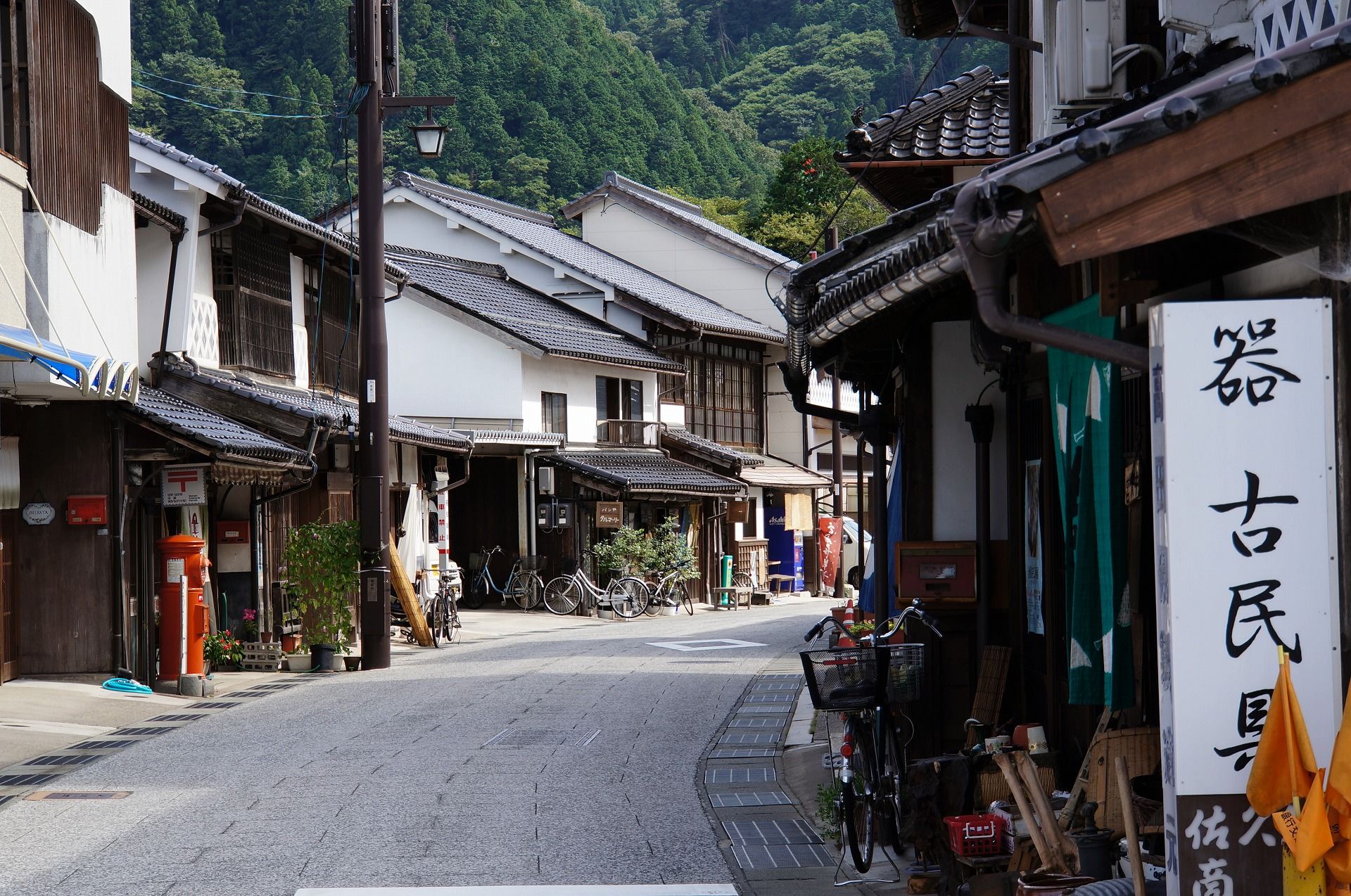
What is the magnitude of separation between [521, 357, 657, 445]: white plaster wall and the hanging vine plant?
12523 mm

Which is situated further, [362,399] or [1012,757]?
[362,399]

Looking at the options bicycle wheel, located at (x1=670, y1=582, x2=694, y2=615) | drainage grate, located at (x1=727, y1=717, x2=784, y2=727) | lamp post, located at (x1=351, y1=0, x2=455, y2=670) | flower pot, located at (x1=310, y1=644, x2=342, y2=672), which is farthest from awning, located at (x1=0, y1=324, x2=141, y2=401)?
bicycle wheel, located at (x1=670, y1=582, x2=694, y2=615)

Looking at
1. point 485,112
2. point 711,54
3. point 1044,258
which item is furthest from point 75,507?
point 711,54

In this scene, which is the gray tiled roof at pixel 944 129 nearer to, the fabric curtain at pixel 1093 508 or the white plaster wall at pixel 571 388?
the fabric curtain at pixel 1093 508

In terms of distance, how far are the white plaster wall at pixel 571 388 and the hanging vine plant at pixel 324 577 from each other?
1252 cm

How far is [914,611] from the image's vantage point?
8414 millimetres

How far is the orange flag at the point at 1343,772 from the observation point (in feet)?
13.0

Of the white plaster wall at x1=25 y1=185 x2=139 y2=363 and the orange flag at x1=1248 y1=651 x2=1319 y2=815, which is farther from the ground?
the white plaster wall at x1=25 y1=185 x2=139 y2=363

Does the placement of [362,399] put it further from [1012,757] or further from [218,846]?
[1012,757]

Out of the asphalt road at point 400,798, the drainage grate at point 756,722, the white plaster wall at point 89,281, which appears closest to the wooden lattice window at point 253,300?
the white plaster wall at point 89,281

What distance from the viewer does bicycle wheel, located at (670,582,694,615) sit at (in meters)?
32.3

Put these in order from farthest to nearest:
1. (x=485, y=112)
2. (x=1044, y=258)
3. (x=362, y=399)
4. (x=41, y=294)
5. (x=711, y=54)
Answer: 1. (x=711, y=54)
2. (x=485, y=112)
3. (x=362, y=399)
4. (x=41, y=294)
5. (x=1044, y=258)

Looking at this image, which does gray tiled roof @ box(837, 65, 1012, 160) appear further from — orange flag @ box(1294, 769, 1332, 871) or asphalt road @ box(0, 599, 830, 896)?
orange flag @ box(1294, 769, 1332, 871)

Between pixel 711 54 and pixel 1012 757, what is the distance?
71.4 metres
